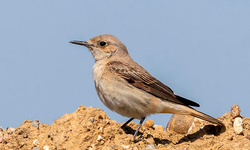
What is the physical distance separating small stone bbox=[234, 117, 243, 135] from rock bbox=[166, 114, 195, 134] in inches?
60.4

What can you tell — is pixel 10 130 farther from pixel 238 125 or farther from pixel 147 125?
pixel 238 125

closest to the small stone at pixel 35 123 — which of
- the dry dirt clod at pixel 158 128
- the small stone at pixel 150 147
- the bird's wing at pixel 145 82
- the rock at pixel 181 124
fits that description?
the bird's wing at pixel 145 82

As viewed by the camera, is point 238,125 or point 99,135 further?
point 238,125

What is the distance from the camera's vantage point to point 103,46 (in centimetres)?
1117

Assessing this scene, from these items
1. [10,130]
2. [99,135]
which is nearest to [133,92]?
[99,135]

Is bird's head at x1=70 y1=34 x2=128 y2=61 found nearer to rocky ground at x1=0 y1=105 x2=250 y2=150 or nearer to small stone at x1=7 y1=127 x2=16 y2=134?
rocky ground at x1=0 y1=105 x2=250 y2=150

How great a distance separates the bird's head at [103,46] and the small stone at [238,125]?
3.70m

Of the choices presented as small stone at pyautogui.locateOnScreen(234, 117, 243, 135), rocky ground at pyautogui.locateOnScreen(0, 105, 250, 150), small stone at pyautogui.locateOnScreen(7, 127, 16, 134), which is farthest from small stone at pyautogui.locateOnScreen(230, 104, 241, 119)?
small stone at pyautogui.locateOnScreen(7, 127, 16, 134)

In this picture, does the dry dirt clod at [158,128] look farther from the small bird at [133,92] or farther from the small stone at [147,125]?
the small bird at [133,92]

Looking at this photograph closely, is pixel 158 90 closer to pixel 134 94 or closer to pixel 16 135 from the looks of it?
pixel 134 94

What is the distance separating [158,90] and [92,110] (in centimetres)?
185

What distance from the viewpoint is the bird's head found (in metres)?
11.1

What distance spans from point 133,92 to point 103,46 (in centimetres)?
196

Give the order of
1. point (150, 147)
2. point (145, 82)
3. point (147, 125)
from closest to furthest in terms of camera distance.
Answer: point (150, 147)
point (145, 82)
point (147, 125)
